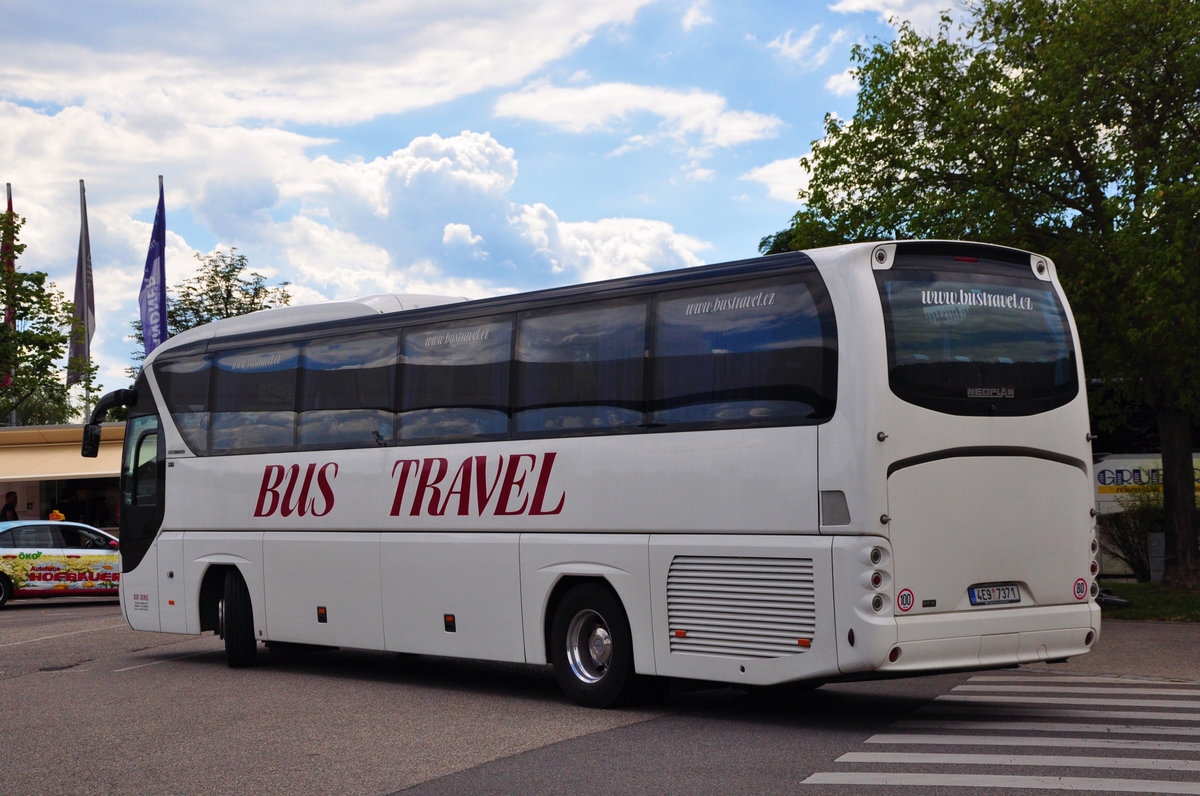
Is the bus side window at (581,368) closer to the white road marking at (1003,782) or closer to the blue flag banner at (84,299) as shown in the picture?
the white road marking at (1003,782)

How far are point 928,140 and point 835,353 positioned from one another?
12.1 metres

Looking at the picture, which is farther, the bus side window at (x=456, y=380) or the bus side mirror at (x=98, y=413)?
the bus side mirror at (x=98, y=413)

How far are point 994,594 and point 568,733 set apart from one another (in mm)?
3200

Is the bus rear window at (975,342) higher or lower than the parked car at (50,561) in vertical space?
higher

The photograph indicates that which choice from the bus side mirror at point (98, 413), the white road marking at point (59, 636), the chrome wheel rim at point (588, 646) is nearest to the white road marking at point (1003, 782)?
the chrome wheel rim at point (588, 646)

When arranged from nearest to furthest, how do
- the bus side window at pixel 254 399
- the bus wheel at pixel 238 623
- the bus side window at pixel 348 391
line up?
the bus side window at pixel 348 391
the bus side window at pixel 254 399
the bus wheel at pixel 238 623

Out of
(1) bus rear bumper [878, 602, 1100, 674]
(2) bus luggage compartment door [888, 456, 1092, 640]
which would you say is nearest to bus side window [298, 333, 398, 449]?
(2) bus luggage compartment door [888, 456, 1092, 640]

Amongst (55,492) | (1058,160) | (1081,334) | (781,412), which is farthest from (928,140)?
(55,492)

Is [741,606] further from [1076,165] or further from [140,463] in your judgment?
[1076,165]

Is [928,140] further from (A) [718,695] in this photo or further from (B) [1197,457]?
(B) [1197,457]

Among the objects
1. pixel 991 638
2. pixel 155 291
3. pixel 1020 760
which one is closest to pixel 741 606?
pixel 991 638

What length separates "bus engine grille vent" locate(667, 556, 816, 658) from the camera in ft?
32.5

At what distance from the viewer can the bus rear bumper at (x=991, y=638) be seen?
9.62 m

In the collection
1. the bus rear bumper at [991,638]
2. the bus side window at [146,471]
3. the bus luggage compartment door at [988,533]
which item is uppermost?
the bus side window at [146,471]
